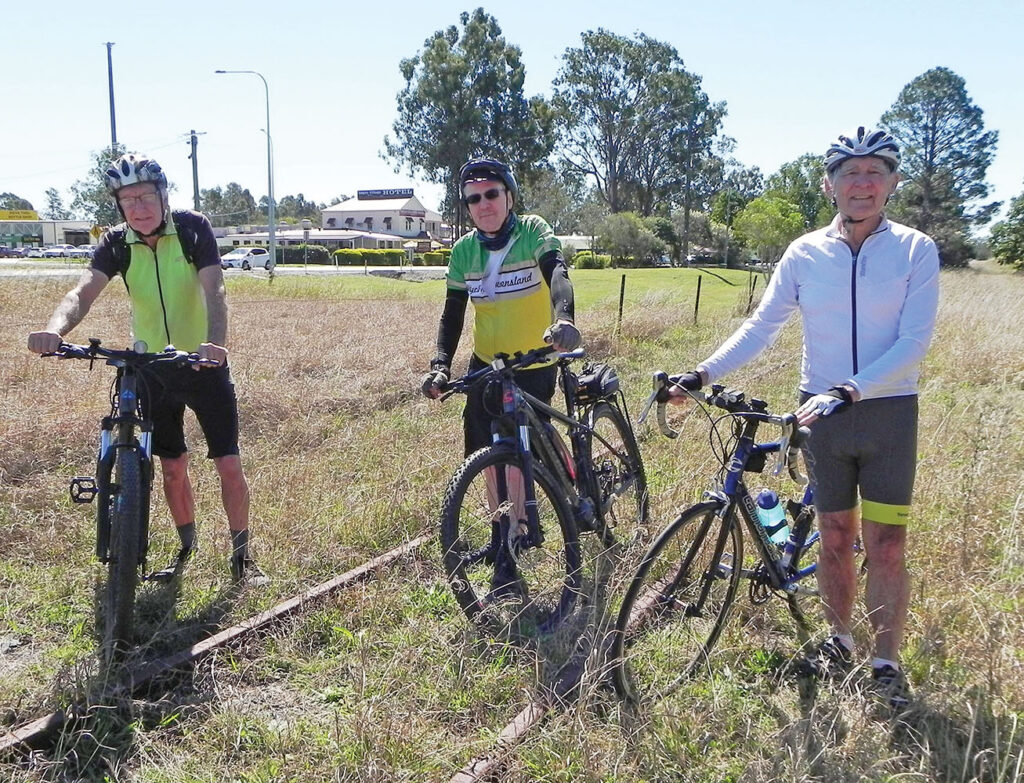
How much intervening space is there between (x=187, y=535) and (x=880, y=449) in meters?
3.43

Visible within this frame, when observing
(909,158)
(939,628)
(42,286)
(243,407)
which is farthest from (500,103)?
(939,628)

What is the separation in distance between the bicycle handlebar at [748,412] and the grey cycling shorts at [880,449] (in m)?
0.23

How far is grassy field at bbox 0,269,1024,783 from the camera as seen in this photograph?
8.96 feet

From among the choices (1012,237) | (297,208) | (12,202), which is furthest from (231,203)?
(1012,237)

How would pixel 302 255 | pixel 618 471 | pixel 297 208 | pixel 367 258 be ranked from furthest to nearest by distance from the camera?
pixel 297 208, pixel 302 255, pixel 367 258, pixel 618 471

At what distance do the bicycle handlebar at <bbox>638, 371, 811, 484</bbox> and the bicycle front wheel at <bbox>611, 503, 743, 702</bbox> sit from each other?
0.35 m

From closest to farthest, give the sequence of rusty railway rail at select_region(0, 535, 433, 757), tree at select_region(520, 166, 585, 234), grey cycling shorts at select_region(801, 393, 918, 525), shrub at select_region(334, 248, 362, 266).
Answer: rusty railway rail at select_region(0, 535, 433, 757) → grey cycling shorts at select_region(801, 393, 918, 525) → shrub at select_region(334, 248, 362, 266) → tree at select_region(520, 166, 585, 234)

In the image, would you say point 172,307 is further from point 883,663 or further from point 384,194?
point 384,194

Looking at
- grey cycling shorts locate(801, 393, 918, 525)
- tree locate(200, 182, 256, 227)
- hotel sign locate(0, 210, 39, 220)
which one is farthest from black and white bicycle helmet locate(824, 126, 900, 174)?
tree locate(200, 182, 256, 227)

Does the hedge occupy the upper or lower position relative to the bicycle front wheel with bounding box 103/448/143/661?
upper

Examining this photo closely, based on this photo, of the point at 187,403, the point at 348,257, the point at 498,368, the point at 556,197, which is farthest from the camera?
the point at 556,197

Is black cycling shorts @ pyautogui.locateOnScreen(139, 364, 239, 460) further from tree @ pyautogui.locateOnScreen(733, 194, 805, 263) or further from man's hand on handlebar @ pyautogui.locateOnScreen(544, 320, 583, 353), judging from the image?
tree @ pyautogui.locateOnScreen(733, 194, 805, 263)

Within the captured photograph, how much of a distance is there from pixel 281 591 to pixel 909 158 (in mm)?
81581

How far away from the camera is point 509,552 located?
3857 millimetres
